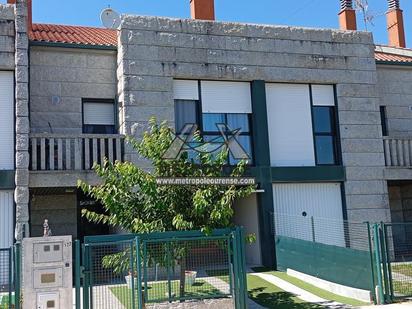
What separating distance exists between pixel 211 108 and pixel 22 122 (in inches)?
234

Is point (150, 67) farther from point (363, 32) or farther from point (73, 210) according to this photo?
point (363, 32)

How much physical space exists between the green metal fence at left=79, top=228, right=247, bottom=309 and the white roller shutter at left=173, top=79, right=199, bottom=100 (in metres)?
7.29

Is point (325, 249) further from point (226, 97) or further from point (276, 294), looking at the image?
point (226, 97)

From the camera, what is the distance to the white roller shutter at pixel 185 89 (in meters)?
18.5

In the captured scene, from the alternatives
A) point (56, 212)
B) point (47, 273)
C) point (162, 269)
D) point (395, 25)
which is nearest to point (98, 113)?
point (56, 212)

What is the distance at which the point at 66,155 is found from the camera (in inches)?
661

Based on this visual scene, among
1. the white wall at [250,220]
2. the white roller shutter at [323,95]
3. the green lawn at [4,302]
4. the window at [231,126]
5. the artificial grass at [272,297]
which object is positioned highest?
the white roller shutter at [323,95]

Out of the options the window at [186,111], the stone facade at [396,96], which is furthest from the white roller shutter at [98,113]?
the stone facade at [396,96]

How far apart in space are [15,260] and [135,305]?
99.9 inches

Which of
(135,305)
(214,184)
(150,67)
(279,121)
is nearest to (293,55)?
(279,121)

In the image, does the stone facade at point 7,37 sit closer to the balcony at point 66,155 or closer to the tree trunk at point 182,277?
the balcony at point 66,155

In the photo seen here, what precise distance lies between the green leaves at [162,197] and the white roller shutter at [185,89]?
5.10 meters

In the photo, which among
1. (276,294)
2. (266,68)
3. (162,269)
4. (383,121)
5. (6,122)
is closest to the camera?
(162,269)

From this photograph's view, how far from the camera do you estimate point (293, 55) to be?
19.6 m
